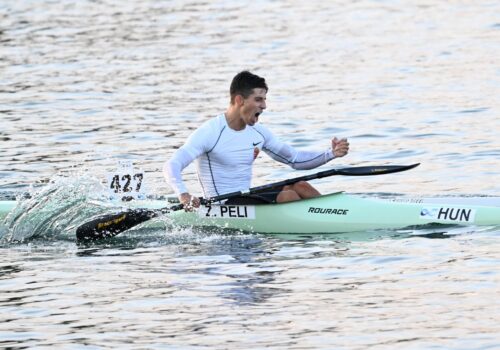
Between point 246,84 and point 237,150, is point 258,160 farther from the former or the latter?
point 246,84

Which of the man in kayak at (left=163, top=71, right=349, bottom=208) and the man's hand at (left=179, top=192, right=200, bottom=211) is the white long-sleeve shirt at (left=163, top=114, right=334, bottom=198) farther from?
the man's hand at (left=179, top=192, right=200, bottom=211)

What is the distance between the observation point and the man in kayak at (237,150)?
47.2 ft

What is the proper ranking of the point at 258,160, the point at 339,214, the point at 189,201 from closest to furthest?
1. the point at 189,201
2. the point at 339,214
3. the point at 258,160

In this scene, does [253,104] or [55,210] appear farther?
[55,210]

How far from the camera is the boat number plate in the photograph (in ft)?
48.3

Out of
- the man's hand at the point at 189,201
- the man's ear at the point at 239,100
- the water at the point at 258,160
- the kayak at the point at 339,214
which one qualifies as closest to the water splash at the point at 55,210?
the water at the point at 258,160

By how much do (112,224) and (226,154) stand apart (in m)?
1.40

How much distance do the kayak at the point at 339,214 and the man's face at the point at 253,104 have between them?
0.96 m

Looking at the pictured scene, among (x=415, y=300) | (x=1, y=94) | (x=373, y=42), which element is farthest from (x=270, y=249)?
(x=373, y=42)

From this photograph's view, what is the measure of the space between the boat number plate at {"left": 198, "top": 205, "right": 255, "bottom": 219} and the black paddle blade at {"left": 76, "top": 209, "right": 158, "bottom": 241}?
21.4 inches

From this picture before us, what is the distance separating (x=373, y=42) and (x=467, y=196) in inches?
662

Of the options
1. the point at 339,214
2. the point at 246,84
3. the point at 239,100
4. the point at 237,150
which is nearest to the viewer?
the point at 246,84

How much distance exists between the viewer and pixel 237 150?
48.2 ft

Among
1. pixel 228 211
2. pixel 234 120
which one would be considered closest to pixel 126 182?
pixel 228 211
